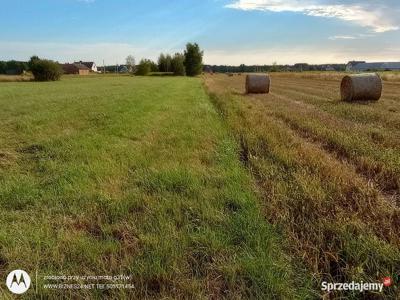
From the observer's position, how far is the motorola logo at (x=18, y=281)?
107 inches

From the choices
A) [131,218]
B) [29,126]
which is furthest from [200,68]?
[131,218]

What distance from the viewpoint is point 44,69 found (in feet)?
211

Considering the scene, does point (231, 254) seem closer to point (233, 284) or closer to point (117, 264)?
point (233, 284)

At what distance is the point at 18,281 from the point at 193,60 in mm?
98393

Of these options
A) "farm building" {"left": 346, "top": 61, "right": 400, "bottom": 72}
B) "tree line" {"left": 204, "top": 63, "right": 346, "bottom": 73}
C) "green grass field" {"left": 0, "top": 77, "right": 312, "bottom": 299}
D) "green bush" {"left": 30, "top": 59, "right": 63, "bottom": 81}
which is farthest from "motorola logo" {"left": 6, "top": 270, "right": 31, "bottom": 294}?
"farm building" {"left": 346, "top": 61, "right": 400, "bottom": 72}

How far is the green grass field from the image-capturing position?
2773mm

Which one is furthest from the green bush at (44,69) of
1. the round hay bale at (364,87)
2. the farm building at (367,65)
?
the farm building at (367,65)

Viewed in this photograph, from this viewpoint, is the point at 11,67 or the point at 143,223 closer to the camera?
the point at 143,223

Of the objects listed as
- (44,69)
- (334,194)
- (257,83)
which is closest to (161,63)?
(44,69)

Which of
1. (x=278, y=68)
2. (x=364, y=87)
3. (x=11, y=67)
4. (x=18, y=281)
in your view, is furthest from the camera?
(x=278, y=68)

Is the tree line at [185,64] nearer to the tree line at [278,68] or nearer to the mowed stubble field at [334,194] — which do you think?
the tree line at [278,68]

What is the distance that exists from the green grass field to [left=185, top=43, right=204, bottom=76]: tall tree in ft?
304

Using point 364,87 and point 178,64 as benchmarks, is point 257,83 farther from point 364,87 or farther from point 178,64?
point 178,64

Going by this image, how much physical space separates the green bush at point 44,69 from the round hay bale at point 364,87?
204 ft
